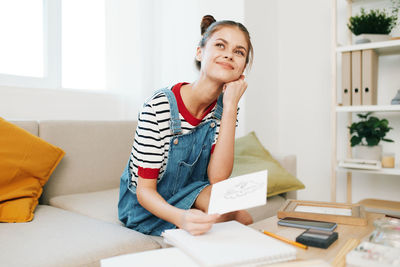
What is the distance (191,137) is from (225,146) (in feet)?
0.37

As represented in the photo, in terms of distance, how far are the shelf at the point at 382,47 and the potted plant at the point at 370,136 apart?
40cm

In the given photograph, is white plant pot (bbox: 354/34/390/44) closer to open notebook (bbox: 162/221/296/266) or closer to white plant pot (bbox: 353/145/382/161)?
white plant pot (bbox: 353/145/382/161)

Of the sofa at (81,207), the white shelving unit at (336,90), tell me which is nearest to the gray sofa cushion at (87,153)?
the sofa at (81,207)

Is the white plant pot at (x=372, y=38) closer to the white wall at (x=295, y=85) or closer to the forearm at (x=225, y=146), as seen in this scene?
the white wall at (x=295, y=85)

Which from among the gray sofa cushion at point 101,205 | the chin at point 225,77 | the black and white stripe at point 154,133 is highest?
the chin at point 225,77

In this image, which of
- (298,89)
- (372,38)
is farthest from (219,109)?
(298,89)

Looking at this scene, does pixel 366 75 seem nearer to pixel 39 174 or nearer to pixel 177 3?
pixel 177 3

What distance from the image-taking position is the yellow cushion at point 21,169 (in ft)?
3.93

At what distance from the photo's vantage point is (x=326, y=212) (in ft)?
3.17

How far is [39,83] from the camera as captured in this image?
6.95 feet

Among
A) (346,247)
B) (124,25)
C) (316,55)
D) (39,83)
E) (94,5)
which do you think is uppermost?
(94,5)

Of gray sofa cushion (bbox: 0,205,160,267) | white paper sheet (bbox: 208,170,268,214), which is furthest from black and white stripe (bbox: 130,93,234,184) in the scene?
white paper sheet (bbox: 208,170,268,214)

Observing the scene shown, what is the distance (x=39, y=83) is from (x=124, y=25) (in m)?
0.71

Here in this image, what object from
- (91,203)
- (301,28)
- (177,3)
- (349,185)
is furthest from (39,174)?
(301,28)
